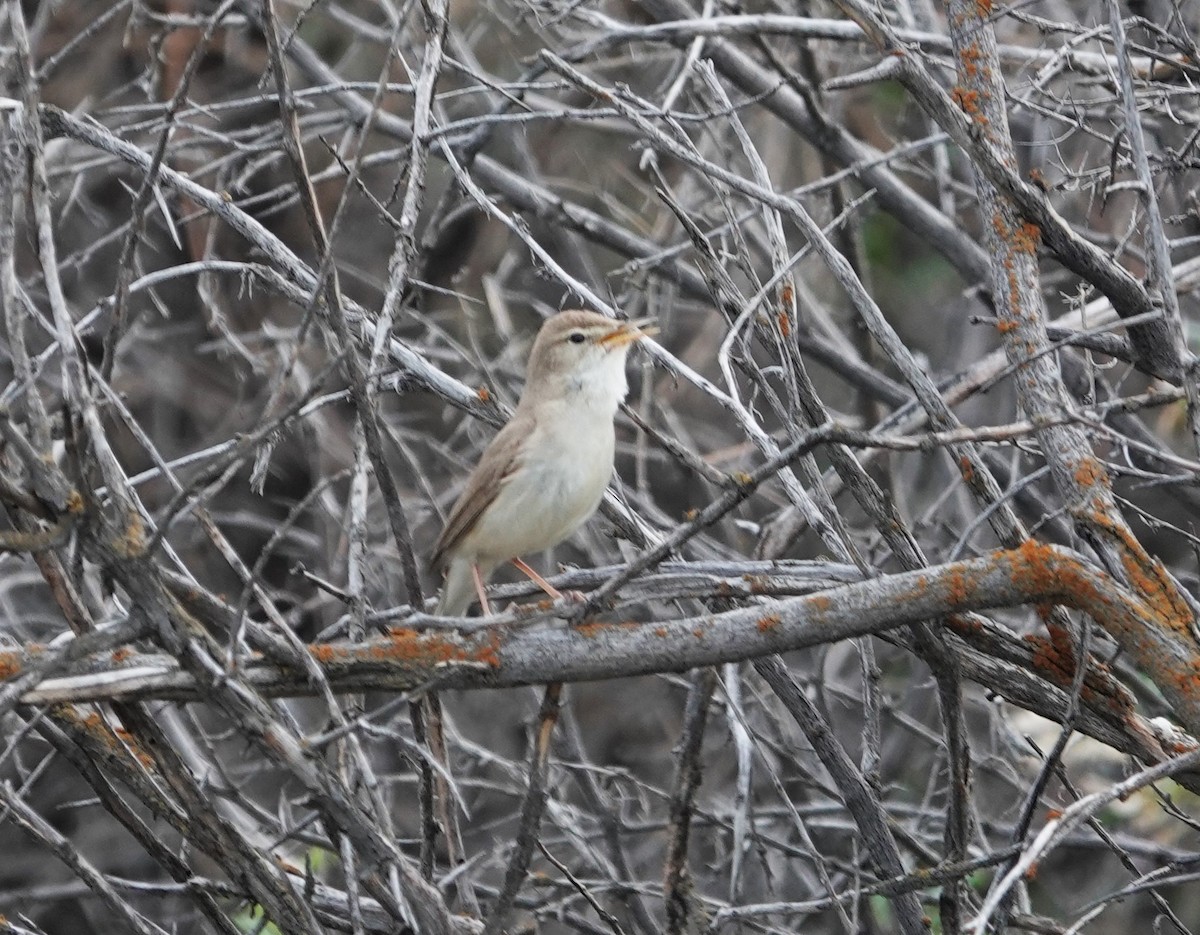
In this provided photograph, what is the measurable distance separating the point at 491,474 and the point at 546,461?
0.58ft

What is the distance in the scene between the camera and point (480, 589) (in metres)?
3.96

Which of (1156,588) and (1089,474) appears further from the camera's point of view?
(1089,474)

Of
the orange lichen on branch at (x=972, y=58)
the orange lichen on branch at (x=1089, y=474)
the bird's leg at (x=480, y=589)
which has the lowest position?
the bird's leg at (x=480, y=589)

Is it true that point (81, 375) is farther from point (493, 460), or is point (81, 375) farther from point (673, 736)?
point (673, 736)

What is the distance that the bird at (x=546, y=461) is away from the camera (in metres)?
3.85

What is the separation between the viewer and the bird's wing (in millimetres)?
3957

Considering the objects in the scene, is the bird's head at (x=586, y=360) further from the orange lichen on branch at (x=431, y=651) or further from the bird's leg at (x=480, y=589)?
the orange lichen on branch at (x=431, y=651)

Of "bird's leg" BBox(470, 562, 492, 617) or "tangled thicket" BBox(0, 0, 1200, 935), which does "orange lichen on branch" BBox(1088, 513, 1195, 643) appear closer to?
"tangled thicket" BBox(0, 0, 1200, 935)

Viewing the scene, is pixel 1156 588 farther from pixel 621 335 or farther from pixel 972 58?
pixel 621 335

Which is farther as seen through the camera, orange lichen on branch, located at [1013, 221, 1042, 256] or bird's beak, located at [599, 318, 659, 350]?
bird's beak, located at [599, 318, 659, 350]

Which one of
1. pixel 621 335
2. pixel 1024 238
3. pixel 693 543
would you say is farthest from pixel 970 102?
pixel 693 543

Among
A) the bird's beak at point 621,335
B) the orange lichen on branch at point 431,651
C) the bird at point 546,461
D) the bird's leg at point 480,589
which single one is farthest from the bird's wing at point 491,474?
the orange lichen on branch at point 431,651

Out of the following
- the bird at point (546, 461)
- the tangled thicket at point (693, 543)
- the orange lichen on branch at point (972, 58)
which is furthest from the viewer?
the bird at point (546, 461)

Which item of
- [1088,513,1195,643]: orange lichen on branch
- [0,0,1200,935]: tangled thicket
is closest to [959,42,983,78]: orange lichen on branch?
[0,0,1200,935]: tangled thicket
